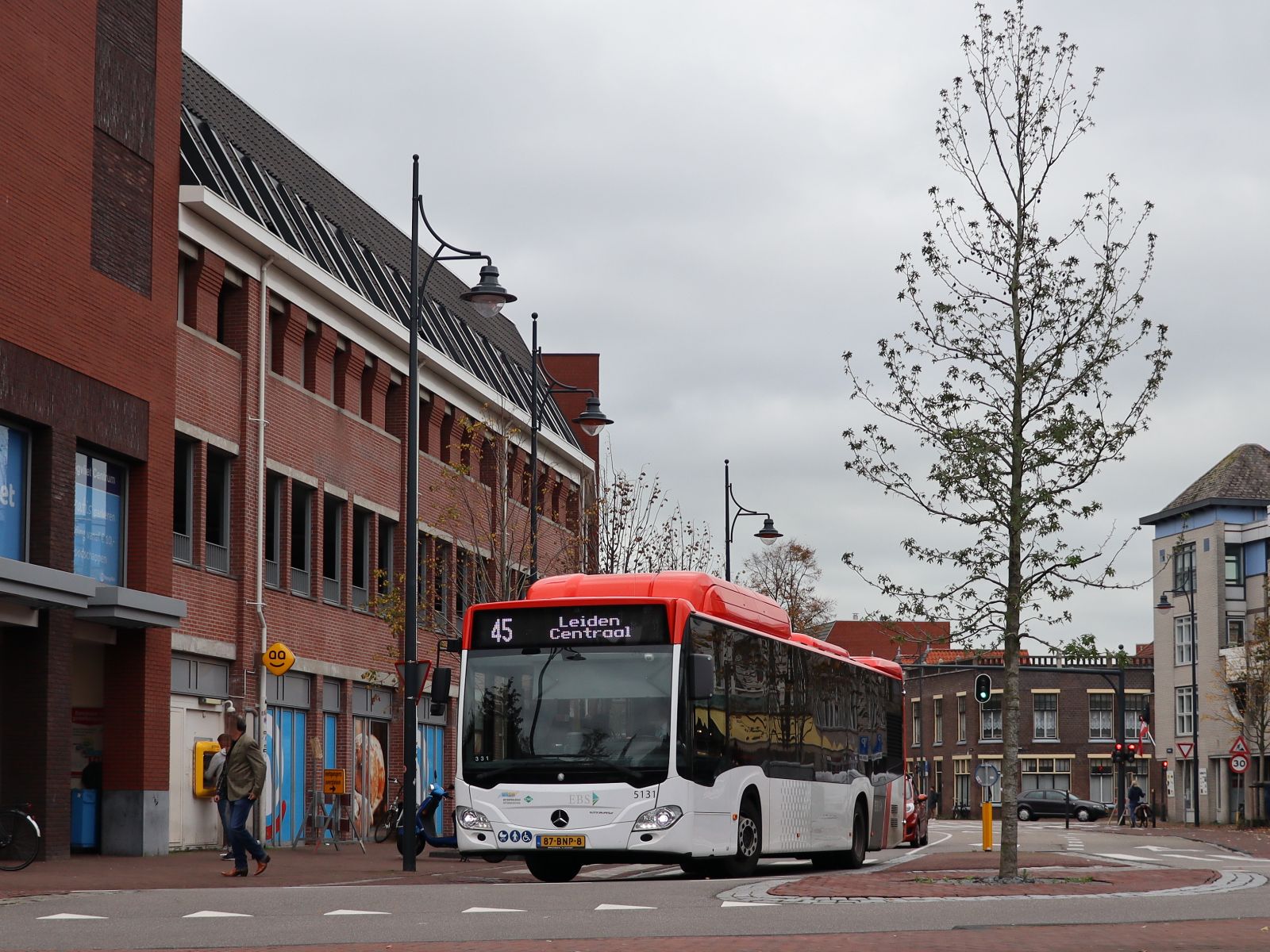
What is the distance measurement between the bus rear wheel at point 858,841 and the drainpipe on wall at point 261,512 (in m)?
11.0

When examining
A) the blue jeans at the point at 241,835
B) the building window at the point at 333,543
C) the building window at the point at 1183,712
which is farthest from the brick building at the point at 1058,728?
the blue jeans at the point at 241,835

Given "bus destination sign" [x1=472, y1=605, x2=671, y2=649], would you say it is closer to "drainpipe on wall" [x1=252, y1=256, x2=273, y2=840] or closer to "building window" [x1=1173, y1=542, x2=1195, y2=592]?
"drainpipe on wall" [x1=252, y1=256, x2=273, y2=840]

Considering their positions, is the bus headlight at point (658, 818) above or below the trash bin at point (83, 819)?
above

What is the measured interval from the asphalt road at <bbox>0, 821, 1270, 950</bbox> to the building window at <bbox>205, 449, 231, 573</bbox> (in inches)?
538

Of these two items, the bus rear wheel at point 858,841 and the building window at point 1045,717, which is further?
the building window at point 1045,717

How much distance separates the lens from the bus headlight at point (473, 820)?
69.4 ft

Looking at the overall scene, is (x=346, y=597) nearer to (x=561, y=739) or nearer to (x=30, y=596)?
(x=30, y=596)

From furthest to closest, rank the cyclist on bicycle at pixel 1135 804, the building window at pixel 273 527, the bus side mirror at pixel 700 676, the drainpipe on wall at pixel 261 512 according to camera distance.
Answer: the cyclist on bicycle at pixel 1135 804 < the building window at pixel 273 527 < the drainpipe on wall at pixel 261 512 < the bus side mirror at pixel 700 676

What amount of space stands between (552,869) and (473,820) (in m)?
1.93

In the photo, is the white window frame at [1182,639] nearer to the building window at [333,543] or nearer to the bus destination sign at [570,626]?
the building window at [333,543]

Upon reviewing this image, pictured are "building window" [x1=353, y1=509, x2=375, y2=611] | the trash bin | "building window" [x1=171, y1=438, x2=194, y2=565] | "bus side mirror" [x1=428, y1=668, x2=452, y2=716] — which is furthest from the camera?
"building window" [x1=353, y1=509, x2=375, y2=611]

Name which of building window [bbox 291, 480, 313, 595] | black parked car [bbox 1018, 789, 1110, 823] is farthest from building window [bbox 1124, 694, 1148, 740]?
building window [bbox 291, 480, 313, 595]

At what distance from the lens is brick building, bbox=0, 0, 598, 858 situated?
26.4 metres

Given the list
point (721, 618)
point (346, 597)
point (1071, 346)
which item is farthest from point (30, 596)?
point (346, 597)
